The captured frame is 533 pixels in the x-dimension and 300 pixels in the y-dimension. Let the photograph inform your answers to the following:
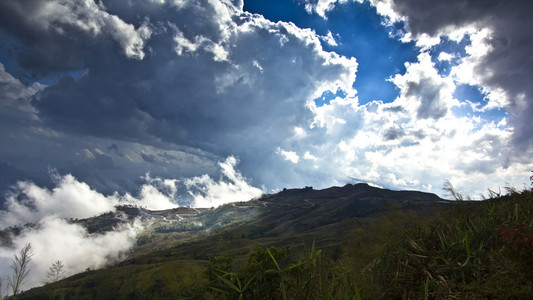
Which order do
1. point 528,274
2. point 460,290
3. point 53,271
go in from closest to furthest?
point 528,274 < point 460,290 < point 53,271

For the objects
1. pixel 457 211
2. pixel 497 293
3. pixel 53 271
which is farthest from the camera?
pixel 457 211

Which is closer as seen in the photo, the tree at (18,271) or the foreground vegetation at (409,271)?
the foreground vegetation at (409,271)

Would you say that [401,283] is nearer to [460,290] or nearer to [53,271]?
[460,290]

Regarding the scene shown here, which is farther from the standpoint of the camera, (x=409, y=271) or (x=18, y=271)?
(x=409, y=271)

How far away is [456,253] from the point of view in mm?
6016

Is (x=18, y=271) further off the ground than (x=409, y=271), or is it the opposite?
(x=18, y=271)

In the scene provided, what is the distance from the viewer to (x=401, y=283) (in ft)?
19.0

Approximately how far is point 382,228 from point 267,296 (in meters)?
8.17

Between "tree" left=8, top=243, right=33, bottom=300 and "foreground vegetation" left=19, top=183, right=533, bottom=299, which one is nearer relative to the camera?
"foreground vegetation" left=19, top=183, right=533, bottom=299

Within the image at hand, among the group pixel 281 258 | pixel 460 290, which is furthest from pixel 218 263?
pixel 460 290

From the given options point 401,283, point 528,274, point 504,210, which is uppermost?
point 504,210

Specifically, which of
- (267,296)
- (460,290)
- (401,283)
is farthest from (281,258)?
(460,290)

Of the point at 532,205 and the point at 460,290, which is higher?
the point at 532,205

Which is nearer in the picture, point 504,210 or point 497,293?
point 497,293
